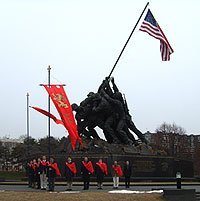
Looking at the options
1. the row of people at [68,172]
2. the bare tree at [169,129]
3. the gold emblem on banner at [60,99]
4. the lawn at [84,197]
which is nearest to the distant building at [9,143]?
the bare tree at [169,129]

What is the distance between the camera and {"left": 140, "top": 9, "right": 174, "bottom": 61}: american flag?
28156 millimetres

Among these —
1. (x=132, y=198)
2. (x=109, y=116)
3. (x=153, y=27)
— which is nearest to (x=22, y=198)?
(x=132, y=198)

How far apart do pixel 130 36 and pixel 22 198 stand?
20766mm

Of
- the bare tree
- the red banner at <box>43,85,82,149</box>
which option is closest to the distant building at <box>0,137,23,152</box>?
the bare tree

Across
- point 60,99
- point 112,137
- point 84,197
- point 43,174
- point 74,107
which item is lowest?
point 84,197

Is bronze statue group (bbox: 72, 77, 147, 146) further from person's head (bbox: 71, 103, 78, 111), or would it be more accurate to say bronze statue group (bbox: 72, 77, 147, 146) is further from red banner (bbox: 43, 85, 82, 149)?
red banner (bbox: 43, 85, 82, 149)

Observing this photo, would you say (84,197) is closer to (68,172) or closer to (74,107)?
(68,172)

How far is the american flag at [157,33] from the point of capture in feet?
92.4

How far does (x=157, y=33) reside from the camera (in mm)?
28531

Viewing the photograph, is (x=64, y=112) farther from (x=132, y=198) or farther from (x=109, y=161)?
(x=109, y=161)

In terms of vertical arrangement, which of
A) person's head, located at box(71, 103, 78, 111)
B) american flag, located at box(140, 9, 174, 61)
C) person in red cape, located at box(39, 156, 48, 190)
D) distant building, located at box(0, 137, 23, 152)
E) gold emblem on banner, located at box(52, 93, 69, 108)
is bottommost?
person in red cape, located at box(39, 156, 48, 190)

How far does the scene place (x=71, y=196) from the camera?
65.1 ft

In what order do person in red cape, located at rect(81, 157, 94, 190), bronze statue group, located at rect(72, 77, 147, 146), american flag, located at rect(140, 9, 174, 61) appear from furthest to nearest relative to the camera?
1. bronze statue group, located at rect(72, 77, 147, 146)
2. american flag, located at rect(140, 9, 174, 61)
3. person in red cape, located at rect(81, 157, 94, 190)

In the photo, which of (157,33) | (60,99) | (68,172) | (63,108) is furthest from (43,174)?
(157,33)
